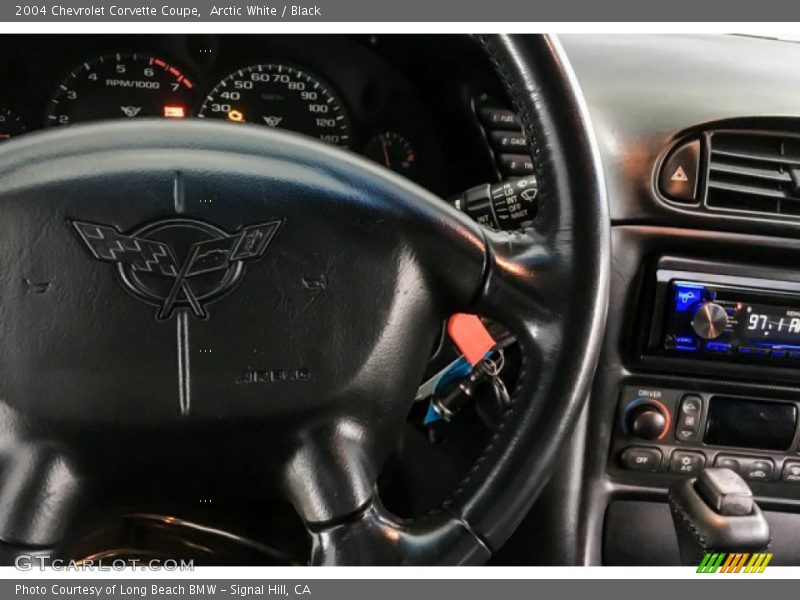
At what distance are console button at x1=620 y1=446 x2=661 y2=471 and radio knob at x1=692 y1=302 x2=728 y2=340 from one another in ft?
0.66

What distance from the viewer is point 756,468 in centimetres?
143

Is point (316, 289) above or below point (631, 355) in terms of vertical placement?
above

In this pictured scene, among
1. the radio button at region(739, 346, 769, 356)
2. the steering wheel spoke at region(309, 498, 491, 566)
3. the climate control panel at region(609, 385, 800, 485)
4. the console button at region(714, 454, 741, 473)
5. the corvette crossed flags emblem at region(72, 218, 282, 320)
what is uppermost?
the corvette crossed flags emblem at region(72, 218, 282, 320)

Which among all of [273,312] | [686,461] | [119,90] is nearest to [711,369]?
[686,461]

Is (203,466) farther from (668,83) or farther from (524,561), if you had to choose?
(668,83)

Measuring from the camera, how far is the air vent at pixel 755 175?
4.37 feet

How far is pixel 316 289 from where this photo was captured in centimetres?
83

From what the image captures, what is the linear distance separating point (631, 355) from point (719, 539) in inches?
14.2

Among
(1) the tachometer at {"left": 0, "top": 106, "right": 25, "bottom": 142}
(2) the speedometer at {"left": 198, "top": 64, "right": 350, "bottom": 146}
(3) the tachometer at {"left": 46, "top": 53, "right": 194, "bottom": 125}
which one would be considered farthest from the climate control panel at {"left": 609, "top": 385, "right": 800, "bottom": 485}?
(1) the tachometer at {"left": 0, "top": 106, "right": 25, "bottom": 142}

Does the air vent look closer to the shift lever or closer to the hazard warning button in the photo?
the hazard warning button

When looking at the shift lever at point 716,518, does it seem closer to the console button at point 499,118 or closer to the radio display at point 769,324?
the radio display at point 769,324

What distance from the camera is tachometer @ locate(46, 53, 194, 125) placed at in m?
1.48

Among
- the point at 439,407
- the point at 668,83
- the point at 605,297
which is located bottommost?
the point at 439,407

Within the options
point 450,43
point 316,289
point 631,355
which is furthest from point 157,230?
point 631,355
